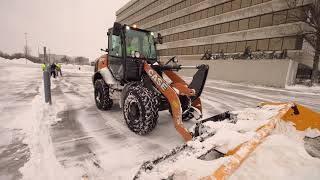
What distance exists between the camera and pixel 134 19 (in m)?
51.8

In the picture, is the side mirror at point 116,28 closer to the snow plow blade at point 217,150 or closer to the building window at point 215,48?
the snow plow blade at point 217,150

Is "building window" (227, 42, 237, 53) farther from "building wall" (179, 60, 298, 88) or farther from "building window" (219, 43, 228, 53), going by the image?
"building wall" (179, 60, 298, 88)

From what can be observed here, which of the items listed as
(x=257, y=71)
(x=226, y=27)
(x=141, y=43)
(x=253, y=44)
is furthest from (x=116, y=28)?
(x=226, y=27)

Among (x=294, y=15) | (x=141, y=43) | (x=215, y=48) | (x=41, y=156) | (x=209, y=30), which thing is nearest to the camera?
(x=41, y=156)

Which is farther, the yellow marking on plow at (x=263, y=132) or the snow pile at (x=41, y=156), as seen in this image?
the snow pile at (x=41, y=156)

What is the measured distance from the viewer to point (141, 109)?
13.0 ft

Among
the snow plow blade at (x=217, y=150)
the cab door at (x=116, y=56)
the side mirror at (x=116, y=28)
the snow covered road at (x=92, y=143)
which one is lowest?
the snow covered road at (x=92, y=143)

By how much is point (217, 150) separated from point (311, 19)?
19.6m

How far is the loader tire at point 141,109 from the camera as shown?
3.90 metres

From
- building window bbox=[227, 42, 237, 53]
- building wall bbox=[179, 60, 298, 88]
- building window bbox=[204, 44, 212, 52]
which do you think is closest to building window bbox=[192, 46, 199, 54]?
building window bbox=[204, 44, 212, 52]

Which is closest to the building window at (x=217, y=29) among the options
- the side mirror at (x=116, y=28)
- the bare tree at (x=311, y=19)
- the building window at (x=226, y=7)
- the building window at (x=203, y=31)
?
the building window at (x=226, y=7)

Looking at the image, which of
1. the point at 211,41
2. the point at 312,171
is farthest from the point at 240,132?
the point at 211,41

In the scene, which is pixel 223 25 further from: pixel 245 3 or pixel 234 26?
pixel 245 3

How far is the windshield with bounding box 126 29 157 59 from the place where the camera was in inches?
210
